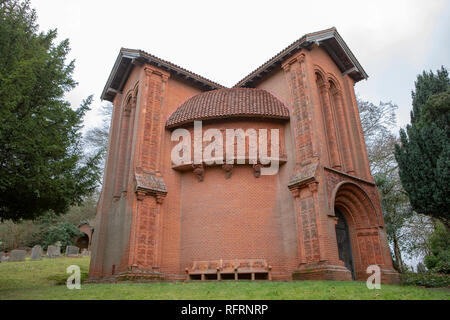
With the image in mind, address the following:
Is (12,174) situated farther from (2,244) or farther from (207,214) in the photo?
(2,244)

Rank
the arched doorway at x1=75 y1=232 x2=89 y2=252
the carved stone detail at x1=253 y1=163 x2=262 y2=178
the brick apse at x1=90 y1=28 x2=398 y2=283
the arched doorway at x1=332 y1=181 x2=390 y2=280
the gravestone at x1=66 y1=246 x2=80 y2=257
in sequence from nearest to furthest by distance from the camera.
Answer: the brick apse at x1=90 y1=28 x2=398 y2=283
the arched doorway at x1=332 y1=181 x2=390 y2=280
the carved stone detail at x1=253 y1=163 x2=262 y2=178
the gravestone at x1=66 y1=246 x2=80 y2=257
the arched doorway at x1=75 y1=232 x2=89 y2=252

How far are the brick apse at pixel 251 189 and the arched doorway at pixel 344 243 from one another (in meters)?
0.04

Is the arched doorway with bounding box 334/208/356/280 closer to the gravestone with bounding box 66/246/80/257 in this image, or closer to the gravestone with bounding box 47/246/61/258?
the gravestone with bounding box 66/246/80/257

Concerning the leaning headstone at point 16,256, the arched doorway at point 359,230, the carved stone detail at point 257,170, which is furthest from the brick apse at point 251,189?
the leaning headstone at point 16,256

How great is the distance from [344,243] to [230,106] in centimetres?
796

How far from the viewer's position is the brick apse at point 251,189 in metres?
12.4

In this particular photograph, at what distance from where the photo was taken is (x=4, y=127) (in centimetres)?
826

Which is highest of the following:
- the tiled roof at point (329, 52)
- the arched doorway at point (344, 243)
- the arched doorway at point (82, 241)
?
the tiled roof at point (329, 52)

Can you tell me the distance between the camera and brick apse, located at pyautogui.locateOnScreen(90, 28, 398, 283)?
12383 mm

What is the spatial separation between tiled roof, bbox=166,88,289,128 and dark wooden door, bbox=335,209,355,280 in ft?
17.5

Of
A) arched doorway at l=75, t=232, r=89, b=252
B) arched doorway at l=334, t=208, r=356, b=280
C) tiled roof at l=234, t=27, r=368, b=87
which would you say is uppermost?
tiled roof at l=234, t=27, r=368, b=87

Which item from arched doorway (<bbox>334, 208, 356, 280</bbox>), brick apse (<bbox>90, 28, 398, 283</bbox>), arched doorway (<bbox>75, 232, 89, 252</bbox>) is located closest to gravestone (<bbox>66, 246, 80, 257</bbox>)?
arched doorway (<bbox>75, 232, 89, 252</bbox>)

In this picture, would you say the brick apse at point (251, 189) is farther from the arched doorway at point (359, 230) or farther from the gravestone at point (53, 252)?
the gravestone at point (53, 252)
